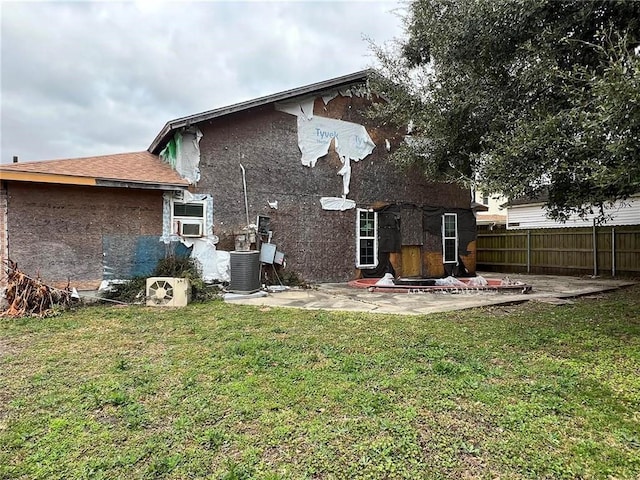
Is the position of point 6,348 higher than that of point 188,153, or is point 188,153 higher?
point 188,153

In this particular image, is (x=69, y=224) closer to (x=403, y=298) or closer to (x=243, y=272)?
(x=243, y=272)

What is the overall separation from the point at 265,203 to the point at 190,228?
204 cm

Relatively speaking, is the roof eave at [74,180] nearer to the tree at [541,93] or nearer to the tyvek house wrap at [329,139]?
the tyvek house wrap at [329,139]

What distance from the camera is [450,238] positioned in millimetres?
13117

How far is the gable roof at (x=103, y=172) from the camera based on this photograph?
712cm

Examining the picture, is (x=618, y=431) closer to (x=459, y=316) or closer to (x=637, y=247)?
(x=459, y=316)

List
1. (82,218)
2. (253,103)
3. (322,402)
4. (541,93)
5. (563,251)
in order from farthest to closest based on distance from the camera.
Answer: (563,251), (253,103), (82,218), (541,93), (322,402)

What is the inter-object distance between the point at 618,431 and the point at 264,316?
4.86m

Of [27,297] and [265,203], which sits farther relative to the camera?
[265,203]

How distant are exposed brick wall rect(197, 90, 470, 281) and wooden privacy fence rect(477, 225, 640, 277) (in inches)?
231

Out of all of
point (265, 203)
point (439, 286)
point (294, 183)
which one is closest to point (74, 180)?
point (265, 203)

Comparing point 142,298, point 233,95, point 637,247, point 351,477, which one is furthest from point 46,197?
point 637,247

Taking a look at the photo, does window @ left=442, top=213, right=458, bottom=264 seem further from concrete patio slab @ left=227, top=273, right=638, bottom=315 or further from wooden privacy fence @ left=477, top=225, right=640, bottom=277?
wooden privacy fence @ left=477, top=225, right=640, bottom=277

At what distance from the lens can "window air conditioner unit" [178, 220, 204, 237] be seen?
29.1 ft
